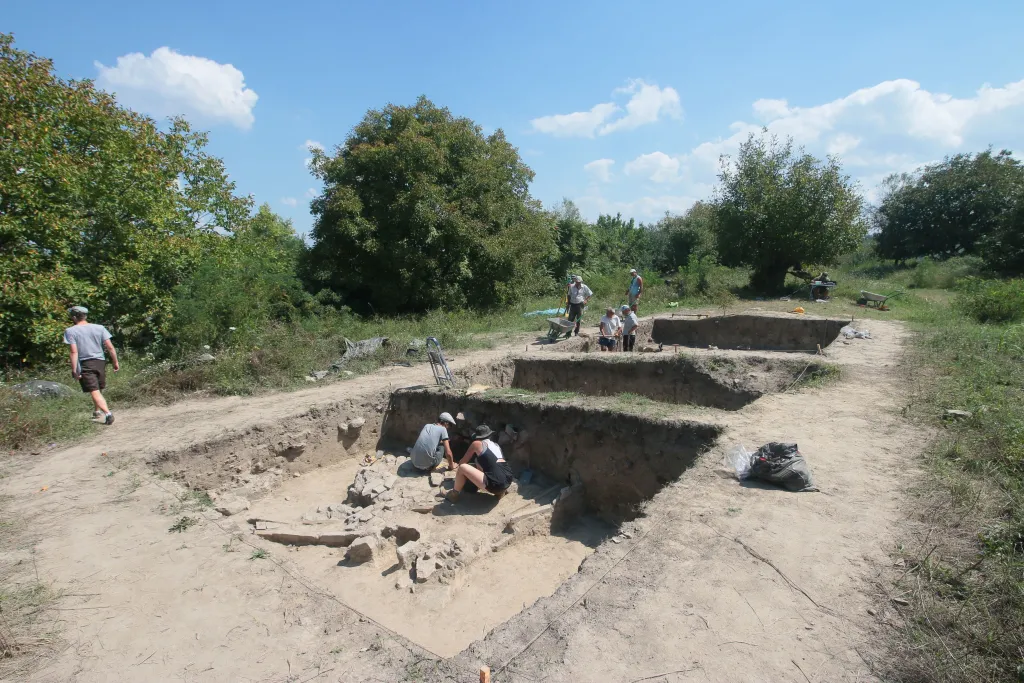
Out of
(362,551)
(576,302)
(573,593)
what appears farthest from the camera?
(576,302)

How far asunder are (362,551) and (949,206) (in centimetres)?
2841

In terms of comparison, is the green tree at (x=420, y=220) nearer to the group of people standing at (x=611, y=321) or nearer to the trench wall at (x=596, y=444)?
the group of people standing at (x=611, y=321)

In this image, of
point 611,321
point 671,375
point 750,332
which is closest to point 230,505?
point 671,375

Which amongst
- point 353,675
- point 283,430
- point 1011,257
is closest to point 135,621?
point 353,675

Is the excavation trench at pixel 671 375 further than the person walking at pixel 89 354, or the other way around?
the excavation trench at pixel 671 375

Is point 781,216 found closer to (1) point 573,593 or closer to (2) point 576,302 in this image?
(2) point 576,302

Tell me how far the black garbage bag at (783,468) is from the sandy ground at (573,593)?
0.12 metres

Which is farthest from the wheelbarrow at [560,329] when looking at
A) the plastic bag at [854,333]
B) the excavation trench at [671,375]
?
the plastic bag at [854,333]

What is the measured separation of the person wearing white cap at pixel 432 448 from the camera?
715 centimetres

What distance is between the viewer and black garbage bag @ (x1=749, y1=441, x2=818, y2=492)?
4340 millimetres

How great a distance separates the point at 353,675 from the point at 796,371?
25.0 ft

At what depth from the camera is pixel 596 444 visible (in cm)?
661

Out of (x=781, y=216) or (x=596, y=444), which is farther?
(x=781, y=216)

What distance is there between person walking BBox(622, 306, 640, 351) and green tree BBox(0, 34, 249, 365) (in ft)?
30.2
